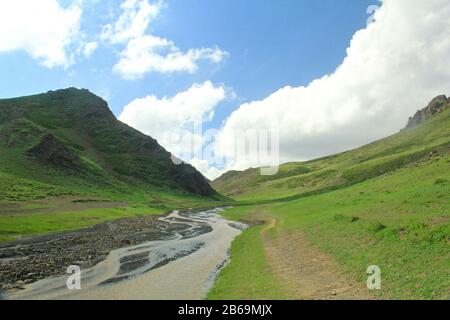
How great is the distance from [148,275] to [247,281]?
1076 cm

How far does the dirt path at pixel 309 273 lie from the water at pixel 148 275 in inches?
233

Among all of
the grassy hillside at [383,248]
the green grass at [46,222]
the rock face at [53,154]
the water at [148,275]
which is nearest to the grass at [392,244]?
the grassy hillside at [383,248]

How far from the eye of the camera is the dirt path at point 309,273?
2566 cm

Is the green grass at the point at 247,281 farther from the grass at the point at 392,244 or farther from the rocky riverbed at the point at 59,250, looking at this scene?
the rocky riverbed at the point at 59,250

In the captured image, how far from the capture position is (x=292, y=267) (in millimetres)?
34969

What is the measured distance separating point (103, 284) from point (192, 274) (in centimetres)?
795

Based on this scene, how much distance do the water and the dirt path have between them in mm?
5924

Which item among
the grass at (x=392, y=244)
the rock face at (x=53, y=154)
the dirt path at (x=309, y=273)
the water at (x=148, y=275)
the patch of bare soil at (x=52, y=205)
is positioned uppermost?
the rock face at (x=53, y=154)

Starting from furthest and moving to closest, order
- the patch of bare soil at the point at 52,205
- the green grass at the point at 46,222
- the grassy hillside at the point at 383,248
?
the patch of bare soil at the point at 52,205
the green grass at the point at 46,222
the grassy hillside at the point at 383,248

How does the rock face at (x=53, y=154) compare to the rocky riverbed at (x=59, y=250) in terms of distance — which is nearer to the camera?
the rocky riverbed at (x=59, y=250)

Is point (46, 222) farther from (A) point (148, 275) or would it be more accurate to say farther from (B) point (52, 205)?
(A) point (148, 275)

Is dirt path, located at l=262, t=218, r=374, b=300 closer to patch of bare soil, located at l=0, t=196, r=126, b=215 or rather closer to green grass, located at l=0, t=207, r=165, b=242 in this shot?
green grass, located at l=0, t=207, r=165, b=242

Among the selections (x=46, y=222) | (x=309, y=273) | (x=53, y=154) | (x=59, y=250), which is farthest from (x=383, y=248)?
(x=53, y=154)

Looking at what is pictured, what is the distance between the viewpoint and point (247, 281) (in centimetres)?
3141
